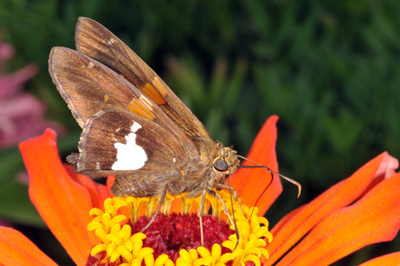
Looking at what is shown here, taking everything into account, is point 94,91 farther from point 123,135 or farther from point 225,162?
point 225,162

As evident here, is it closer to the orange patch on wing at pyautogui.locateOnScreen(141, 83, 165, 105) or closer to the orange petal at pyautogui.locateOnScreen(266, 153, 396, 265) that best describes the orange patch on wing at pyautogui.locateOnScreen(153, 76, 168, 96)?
the orange patch on wing at pyautogui.locateOnScreen(141, 83, 165, 105)

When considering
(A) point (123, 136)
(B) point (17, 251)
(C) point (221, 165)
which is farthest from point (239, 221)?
(B) point (17, 251)

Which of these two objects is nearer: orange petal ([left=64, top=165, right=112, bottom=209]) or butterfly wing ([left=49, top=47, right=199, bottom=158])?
butterfly wing ([left=49, top=47, right=199, bottom=158])

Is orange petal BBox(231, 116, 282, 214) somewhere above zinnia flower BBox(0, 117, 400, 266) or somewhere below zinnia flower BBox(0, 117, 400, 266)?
above

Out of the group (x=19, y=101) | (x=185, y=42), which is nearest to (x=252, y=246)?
(x=185, y=42)

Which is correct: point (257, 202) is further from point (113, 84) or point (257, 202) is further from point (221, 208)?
point (113, 84)

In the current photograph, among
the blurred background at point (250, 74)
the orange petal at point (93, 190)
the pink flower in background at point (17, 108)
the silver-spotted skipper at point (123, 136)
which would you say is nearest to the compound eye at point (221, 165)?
the silver-spotted skipper at point (123, 136)

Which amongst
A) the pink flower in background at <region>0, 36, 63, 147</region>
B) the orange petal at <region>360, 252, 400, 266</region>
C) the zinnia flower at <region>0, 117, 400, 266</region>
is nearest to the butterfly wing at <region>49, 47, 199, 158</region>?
the zinnia flower at <region>0, 117, 400, 266</region>
